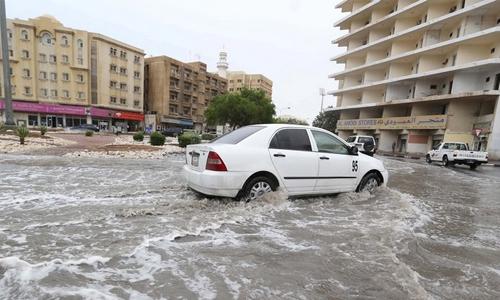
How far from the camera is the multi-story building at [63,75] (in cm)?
4666

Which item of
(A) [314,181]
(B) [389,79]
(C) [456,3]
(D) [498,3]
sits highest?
(C) [456,3]

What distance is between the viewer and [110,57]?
53375mm

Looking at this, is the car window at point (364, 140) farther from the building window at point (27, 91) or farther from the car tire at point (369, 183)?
the building window at point (27, 91)

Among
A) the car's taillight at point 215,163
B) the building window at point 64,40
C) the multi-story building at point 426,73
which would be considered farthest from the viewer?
the building window at point 64,40

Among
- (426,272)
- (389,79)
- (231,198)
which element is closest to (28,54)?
(389,79)

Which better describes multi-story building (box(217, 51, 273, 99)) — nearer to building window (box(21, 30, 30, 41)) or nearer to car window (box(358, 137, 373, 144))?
building window (box(21, 30, 30, 41))

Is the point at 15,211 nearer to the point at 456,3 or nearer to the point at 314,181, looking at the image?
the point at 314,181

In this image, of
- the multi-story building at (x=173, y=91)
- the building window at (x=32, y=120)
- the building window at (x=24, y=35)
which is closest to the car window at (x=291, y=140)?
the building window at (x=32, y=120)

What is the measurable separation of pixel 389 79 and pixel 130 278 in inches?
1669

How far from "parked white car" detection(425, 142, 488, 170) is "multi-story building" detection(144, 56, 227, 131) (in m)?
51.0

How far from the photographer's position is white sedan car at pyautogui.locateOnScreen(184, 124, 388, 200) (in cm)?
502

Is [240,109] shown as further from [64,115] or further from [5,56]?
[64,115]

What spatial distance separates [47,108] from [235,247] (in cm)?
5437

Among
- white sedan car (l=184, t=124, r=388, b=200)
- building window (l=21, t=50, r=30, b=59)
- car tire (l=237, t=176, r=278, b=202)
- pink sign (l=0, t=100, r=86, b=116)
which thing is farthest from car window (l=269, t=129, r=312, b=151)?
building window (l=21, t=50, r=30, b=59)
